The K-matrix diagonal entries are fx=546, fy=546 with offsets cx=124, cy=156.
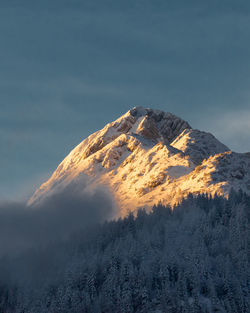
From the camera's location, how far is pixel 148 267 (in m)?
141

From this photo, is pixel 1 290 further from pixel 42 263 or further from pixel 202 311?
pixel 202 311

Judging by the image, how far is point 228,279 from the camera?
13462 cm

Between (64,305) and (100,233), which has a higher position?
(100,233)

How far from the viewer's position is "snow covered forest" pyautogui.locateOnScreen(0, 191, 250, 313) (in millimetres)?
131250

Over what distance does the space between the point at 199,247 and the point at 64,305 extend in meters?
40.7

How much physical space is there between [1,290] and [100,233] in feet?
118

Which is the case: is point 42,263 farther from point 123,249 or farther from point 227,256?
point 227,256

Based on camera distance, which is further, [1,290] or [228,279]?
[1,290]

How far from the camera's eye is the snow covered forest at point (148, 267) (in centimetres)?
13125

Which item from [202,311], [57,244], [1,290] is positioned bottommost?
[202,311]

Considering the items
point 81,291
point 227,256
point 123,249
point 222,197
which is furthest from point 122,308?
point 222,197

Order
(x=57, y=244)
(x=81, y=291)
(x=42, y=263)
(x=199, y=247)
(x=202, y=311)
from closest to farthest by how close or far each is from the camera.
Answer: (x=202, y=311) → (x=81, y=291) → (x=199, y=247) → (x=42, y=263) → (x=57, y=244)

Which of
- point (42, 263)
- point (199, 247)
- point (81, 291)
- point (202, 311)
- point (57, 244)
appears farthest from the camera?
point (57, 244)

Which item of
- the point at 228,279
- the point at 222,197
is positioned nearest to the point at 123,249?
the point at 228,279
